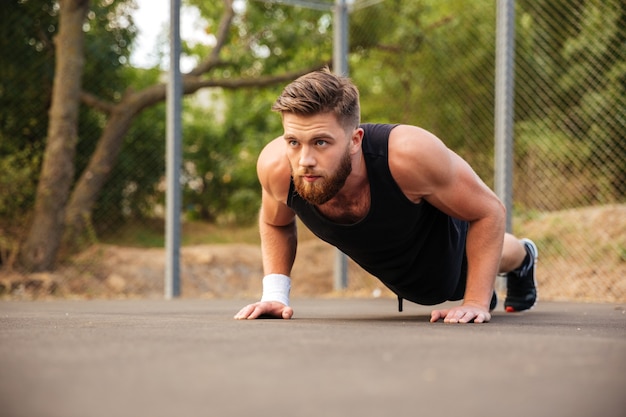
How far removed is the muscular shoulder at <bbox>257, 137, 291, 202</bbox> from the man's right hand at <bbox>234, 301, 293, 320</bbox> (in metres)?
0.32

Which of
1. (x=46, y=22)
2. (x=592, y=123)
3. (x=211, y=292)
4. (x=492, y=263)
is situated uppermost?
(x=46, y=22)

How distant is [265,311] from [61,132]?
393cm

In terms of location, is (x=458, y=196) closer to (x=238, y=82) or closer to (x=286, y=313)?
(x=286, y=313)

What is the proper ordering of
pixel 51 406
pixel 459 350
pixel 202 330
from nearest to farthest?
pixel 51 406 < pixel 459 350 < pixel 202 330

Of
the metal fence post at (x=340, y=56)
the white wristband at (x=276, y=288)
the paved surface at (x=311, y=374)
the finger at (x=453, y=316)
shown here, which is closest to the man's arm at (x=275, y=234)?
the white wristband at (x=276, y=288)

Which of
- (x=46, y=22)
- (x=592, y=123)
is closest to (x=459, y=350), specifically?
(x=592, y=123)

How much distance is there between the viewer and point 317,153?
1949 mm

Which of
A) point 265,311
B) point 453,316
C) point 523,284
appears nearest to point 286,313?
point 265,311

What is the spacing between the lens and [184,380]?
39.4 inches

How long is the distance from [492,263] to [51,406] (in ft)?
5.00

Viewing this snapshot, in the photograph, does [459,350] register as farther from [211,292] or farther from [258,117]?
[258,117]

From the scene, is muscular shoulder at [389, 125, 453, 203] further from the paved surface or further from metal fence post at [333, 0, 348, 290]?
metal fence post at [333, 0, 348, 290]

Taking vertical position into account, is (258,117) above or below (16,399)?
above

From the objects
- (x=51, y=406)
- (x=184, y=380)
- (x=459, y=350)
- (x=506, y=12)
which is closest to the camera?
(x=51, y=406)
